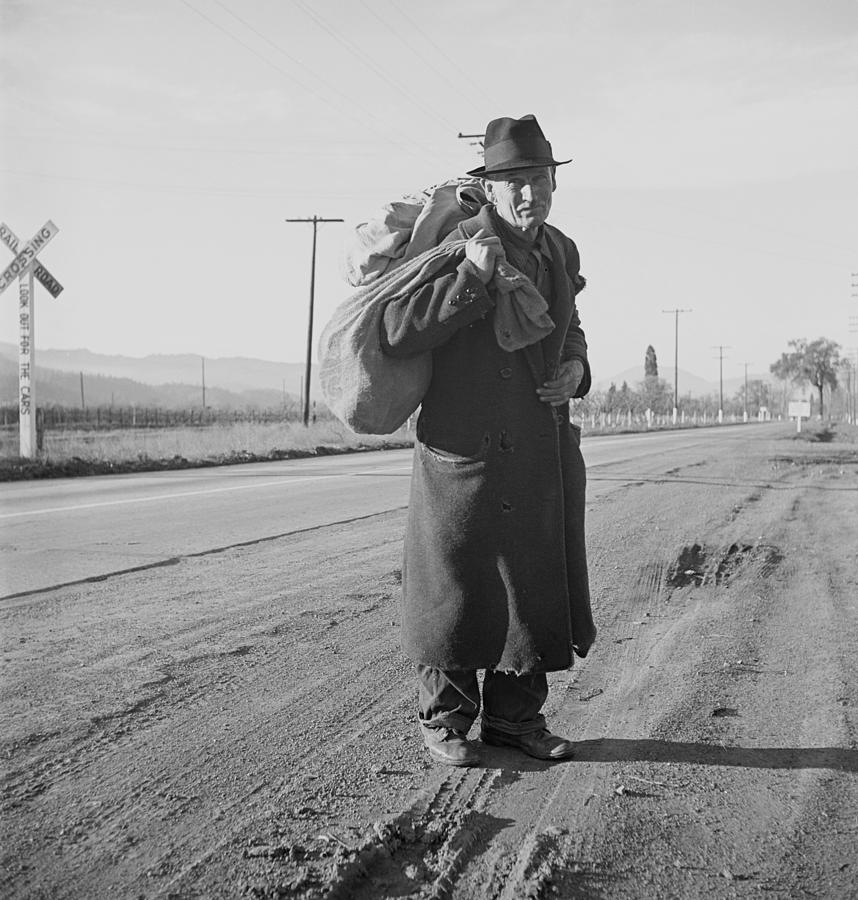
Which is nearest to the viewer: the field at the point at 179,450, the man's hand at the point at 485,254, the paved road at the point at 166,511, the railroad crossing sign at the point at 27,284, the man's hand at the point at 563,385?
the man's hand at the point at 485,254

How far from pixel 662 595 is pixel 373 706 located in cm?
283

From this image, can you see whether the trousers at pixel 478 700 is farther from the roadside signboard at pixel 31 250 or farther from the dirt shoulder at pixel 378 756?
the roadside signboard at pixel 31 250

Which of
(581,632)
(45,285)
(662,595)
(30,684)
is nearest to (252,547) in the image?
(662,595)

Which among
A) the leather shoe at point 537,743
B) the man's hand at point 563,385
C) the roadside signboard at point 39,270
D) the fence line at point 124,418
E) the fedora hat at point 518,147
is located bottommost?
the leather shoe at point 537,743

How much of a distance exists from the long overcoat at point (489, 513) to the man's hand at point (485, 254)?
0.10 metres

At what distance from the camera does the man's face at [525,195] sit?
127 inches

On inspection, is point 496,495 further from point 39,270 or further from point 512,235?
point 39,270

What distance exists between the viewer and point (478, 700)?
3455 millimetres

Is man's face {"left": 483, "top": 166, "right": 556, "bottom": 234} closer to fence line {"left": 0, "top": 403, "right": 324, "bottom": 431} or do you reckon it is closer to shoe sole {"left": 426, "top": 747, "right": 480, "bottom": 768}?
shoe sole {"left": 426, "top": 747, "right": 480, "bottom": 768}

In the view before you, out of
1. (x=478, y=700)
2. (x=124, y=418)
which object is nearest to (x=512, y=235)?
(x=478, y=700)

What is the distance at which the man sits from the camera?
3273 mm

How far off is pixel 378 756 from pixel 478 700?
15.4 inches

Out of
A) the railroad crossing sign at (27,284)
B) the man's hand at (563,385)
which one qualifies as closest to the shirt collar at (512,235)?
the man's hand at (563,385)

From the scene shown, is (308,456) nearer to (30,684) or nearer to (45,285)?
(45,285)
